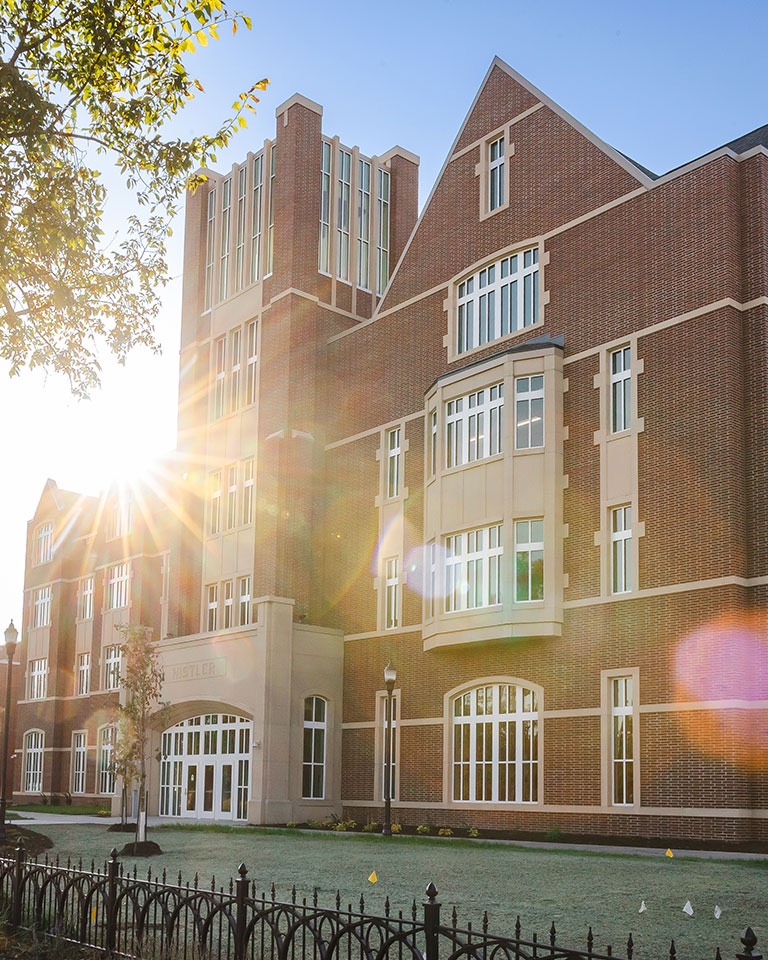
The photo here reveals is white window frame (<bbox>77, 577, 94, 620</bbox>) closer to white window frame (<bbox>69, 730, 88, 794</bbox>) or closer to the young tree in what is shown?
white window frame (<bbox>69, 730, 88, 794</bbox>)

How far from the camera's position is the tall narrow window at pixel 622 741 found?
2517 centimetres

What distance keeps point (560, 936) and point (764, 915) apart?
114 inches

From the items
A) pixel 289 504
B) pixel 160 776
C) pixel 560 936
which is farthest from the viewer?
pixel 160 776

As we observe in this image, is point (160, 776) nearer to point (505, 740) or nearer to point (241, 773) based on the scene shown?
point (241, 773)

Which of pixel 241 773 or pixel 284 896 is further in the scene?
pixel 241 773

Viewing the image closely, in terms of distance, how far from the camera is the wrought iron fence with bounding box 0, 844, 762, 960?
7.57 m

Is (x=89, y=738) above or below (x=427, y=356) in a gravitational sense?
below

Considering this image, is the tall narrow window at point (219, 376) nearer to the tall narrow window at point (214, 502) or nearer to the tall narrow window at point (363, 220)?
the tall narrow window at point (214, 502)

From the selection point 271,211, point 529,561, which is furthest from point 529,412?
point 271,211

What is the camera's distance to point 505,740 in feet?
93.1

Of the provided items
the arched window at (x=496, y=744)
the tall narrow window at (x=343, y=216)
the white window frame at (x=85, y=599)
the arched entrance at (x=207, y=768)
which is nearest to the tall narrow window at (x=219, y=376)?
the tall narrow window at (x=343, y=216)

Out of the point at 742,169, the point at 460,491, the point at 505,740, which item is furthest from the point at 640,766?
the point at 742,169

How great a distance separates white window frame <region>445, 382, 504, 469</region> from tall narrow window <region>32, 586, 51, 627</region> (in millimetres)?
33107

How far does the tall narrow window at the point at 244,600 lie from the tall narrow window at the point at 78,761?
1859cm
